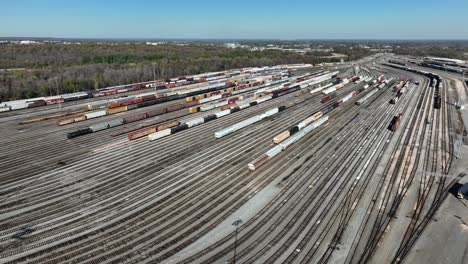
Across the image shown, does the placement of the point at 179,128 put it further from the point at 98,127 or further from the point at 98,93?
the point at 98,93

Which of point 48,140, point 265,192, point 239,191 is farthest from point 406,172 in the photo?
point 48,140

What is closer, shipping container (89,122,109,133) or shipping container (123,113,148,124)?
shipping container (89,122,109,133)

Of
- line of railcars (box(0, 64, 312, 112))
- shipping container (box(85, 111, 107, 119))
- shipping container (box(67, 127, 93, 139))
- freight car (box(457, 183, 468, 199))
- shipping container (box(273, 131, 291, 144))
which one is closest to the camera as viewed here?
freight car (box(457, 183, 468, 199))

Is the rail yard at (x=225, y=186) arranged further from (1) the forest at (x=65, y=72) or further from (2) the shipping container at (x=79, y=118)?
(1) the forest at (x=65, y=72)

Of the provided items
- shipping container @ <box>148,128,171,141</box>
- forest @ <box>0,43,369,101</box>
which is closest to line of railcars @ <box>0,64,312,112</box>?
forest @ <box>0,43,369,101</box>

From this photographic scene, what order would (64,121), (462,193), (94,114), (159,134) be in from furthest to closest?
(94,114), (64,121), (159,134), (462,193)

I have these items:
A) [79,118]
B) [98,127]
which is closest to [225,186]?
[98,127]

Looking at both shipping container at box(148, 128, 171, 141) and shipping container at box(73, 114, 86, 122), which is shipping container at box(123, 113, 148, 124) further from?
shipping container at box(148, 128, 171, 141)

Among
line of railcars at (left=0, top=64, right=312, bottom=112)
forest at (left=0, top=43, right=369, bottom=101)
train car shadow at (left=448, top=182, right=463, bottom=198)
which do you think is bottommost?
train car shadow at (left=448, top=182, right=463, bottom=198)

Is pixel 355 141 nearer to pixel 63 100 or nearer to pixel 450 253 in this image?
pixel 450 253
